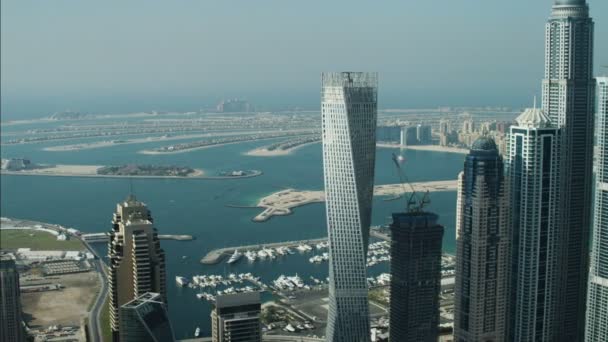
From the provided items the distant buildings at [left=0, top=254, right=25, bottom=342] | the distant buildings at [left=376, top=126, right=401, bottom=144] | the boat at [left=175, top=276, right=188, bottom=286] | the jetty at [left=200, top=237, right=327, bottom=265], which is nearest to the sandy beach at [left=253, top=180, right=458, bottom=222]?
the jetty at [left=200, top=237, right=327, bottom=265]

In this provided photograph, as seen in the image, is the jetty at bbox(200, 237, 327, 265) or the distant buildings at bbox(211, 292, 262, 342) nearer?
the distant buildings at bbox(211, 292, 262, 342)

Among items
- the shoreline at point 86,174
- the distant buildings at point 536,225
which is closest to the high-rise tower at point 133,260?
the distant buildings at point 536,225

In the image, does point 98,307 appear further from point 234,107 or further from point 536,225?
point 234,107

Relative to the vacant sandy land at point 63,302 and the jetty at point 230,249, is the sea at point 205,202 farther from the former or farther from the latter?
the vacant sandy land at point 63,302

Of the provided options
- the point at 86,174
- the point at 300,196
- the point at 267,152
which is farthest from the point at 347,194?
the point at 267,152

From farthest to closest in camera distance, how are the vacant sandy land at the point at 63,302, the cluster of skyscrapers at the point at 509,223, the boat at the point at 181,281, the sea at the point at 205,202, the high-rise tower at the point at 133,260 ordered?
the sea at the point at 205,202 → the boat at the point at 181,281 → the vacant sandy land at the point at 63,302 → the cluster of skyscrapers at the point at 509,223 → the high-rise tower at the point at 133,260

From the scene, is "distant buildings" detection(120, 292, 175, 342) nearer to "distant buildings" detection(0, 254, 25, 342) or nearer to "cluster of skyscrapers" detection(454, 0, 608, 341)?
"distant buildings" detection(0, 254, 25, 342)

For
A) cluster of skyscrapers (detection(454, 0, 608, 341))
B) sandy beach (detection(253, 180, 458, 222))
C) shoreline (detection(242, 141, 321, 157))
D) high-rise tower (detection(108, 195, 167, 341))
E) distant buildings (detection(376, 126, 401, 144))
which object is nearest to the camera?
high-rise tower (detection(108, 195, 167, 341))
